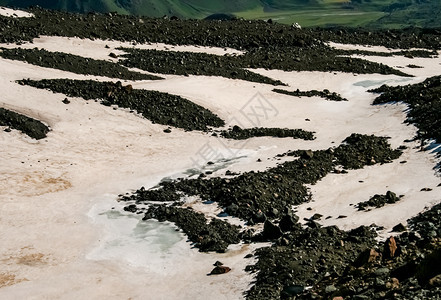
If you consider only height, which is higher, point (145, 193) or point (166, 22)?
point (166, 22)

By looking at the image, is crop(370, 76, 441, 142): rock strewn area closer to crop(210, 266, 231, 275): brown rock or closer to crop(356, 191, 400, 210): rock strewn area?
crop(356, 191, 400, 210): rock strewn area

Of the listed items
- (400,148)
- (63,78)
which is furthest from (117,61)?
(400,148)

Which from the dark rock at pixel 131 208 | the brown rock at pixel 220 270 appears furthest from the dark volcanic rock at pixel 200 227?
the brown rock at pixel 220 270

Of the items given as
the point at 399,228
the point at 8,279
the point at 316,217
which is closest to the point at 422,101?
the point at 316,217

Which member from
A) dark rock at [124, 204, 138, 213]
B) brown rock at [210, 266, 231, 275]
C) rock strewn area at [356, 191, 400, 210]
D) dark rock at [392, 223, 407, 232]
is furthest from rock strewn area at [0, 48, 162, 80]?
dark rock at [392, 223, 407, 232]

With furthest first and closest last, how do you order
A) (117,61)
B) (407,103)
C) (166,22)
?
1. (166,22)
2. (117,61)
3. (407,103)

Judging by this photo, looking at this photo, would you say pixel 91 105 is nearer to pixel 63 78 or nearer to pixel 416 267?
pixel 63 78
